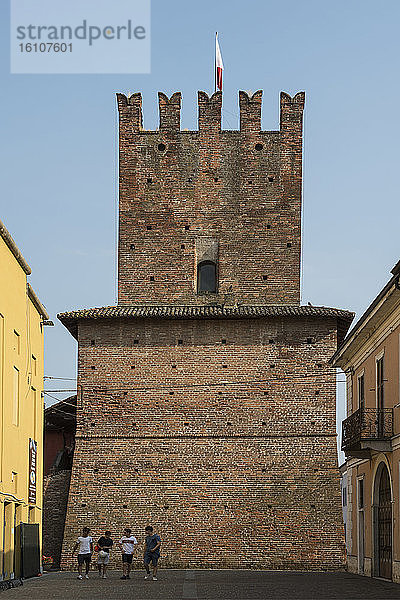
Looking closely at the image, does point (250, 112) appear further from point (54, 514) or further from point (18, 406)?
point (54, 514)

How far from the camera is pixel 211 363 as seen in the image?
1220 inches

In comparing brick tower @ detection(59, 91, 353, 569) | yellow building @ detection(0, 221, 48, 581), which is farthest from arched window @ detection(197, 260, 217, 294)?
yellow building @ detection(0, 221, 48, 581)

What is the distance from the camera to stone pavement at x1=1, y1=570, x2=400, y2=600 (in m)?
17.5

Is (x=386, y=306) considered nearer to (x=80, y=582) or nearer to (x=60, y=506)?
(x=80, y=582)

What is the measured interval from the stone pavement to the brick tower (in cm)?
296

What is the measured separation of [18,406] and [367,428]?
820 centimetres

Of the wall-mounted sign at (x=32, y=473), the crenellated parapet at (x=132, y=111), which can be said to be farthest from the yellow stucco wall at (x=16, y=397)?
the crenellated parapet at (x=132, y=111)

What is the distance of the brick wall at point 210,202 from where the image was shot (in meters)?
32.8

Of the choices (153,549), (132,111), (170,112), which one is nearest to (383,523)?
(153,549)

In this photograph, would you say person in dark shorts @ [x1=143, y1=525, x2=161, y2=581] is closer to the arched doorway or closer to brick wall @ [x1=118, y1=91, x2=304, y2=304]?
the arched doorway

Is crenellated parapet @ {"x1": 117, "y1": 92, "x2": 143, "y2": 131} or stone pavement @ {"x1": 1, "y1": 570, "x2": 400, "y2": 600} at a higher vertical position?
crenellated parapet @ {"x1": 117, "y1": 92, "x2": 143, "y2": 131}

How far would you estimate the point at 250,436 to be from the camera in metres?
30.4

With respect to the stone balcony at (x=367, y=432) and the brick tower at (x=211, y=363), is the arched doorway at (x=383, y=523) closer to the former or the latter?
the stone balcony at (x=367, y=432)

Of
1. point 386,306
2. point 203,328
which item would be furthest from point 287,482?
point 386,306
